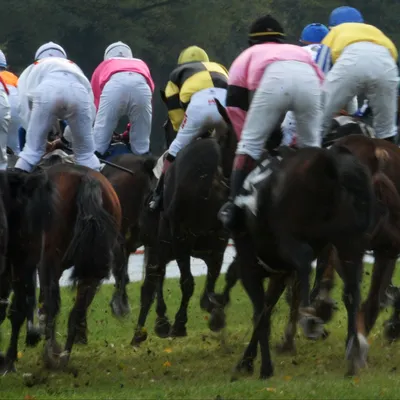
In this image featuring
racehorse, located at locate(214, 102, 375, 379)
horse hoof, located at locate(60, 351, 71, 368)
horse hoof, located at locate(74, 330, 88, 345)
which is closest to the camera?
racehorse, located at locate(214, 102, 375, 379)

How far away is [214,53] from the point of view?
167ft

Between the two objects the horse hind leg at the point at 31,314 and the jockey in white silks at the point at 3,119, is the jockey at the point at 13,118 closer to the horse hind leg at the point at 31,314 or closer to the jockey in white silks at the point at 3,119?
the horse hind leg at the point at 31,314

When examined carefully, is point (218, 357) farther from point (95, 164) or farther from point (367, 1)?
point (367, 1)

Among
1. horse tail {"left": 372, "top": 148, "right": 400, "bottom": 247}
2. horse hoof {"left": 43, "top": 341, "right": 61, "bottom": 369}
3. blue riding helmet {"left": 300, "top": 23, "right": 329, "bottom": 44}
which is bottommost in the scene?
horse hoof {"left": 43, "top": 341, "right": 61, "bottom": 369}

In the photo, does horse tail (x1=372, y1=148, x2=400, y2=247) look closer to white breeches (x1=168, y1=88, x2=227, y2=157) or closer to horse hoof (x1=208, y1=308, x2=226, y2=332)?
horse hoof (x1=208, y1=308, x2=226, y2=332)

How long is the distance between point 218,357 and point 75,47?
36.6 m

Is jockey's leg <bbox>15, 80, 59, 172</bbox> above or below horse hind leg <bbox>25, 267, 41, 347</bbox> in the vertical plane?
above

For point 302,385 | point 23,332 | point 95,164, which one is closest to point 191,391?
point 302,385

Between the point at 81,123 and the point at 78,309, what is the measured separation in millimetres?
2151

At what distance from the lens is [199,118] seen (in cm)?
1380

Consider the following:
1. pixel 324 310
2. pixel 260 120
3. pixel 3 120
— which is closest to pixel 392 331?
pixel 324 310

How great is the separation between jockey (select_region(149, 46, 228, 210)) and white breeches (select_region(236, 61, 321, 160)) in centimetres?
230

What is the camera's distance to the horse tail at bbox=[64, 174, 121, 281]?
11.3 m

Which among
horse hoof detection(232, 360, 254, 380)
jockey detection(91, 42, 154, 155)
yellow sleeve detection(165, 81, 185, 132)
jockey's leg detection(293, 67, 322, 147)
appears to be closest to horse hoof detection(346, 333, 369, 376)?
horse hoof detection(232, 360, 254, 380)
